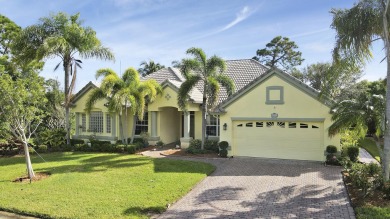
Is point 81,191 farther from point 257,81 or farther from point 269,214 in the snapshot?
point 257,81

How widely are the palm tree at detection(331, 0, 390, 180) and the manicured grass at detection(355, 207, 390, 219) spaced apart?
7.12ft

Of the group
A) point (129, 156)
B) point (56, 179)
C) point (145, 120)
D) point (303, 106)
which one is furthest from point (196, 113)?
point (56, 179)

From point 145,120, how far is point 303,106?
486 inches

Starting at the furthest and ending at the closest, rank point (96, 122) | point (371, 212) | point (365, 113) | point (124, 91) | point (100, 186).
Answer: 1. point (96, 122)
2. point (124, 91)
3. point (100, 186)
4. point (365, 113)
5. point (371, 212)

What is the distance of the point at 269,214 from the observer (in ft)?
29.6

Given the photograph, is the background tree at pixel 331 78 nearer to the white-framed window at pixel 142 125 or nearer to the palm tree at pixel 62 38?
the white-framed window at pixel 142 125

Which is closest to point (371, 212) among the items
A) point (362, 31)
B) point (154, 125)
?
point (362, 31)

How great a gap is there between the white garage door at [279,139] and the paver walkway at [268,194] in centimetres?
122

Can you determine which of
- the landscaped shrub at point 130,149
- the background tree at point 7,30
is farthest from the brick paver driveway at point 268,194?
the background tree at point 7,30

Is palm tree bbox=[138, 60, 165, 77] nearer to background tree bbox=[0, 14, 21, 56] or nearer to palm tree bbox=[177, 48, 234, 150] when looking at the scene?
background tree bbox=[0, 14, 21, 56]

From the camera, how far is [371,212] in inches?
343

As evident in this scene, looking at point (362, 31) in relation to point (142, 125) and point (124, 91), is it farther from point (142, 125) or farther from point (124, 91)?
point (142, 125)

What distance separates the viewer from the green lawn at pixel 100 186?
31.6 feet

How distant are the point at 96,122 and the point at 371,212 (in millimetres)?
20563
